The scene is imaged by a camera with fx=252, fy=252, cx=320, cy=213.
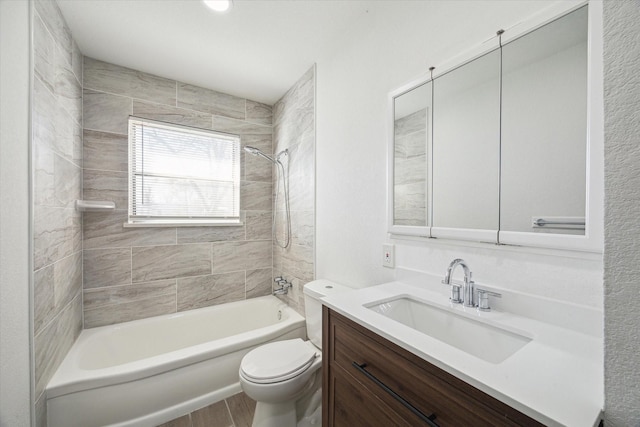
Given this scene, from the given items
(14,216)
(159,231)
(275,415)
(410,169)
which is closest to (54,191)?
(14,216)

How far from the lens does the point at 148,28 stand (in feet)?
5.56

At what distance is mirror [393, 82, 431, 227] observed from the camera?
1.23m

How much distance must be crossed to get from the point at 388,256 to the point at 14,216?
1716 millimetres

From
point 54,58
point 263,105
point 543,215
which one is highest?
point 263,105

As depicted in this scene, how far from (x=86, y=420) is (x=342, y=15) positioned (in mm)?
2786

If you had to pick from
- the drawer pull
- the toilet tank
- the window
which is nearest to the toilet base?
the toilet tank

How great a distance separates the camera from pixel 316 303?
1690mm

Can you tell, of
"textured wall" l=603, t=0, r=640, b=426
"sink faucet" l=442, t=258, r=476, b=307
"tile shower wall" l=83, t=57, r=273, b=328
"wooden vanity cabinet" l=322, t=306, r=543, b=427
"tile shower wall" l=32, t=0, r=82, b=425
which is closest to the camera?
"textured wall" l=603, t=0, r=640, b=426

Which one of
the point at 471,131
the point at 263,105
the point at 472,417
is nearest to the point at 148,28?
the point at 263,105

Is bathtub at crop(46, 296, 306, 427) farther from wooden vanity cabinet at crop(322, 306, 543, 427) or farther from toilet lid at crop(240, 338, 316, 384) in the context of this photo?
wooden vanity cabinet at crop(322, 306, 543, 427)

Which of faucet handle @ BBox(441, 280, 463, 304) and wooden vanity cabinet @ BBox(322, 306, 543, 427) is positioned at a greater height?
faucet handle @ BBox(441, 280, 463, 304)

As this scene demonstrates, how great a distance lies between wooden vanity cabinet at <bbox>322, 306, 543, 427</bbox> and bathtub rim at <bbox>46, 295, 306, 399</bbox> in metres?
0.90

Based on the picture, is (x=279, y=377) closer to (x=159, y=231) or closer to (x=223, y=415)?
(x=223, y=415)

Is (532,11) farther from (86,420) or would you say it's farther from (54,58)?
(86,420)
